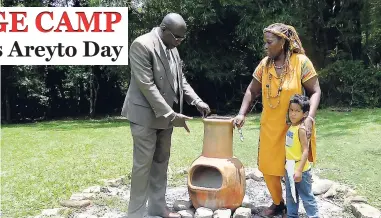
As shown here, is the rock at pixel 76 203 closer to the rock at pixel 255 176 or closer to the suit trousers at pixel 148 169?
the suit trousers at pixel 148 169

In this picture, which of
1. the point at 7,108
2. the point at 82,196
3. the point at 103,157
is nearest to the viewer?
the point at 82,196

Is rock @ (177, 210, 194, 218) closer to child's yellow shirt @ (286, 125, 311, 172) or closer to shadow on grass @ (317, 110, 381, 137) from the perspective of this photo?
child's yellow shirt @ (286, 125, 311, 172)

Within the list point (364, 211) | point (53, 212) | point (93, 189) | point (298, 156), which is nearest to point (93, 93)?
point (93, 189)

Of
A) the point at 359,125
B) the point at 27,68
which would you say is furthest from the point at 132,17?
the point at 359,125

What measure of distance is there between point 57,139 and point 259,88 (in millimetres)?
6414

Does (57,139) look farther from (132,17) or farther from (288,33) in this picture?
(288,33)

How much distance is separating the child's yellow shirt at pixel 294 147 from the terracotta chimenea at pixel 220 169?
0.50 meters

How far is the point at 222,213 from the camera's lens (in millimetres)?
3682

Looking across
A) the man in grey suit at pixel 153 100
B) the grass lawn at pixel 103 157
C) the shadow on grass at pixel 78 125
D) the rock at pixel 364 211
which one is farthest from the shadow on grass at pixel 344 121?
the man in grey suit at pixel 153 100

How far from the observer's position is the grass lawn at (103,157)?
195 inches

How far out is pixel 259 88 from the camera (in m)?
3.95

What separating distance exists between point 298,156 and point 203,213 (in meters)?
0.88

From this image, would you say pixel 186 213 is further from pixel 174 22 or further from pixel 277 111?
pixel 174 22
